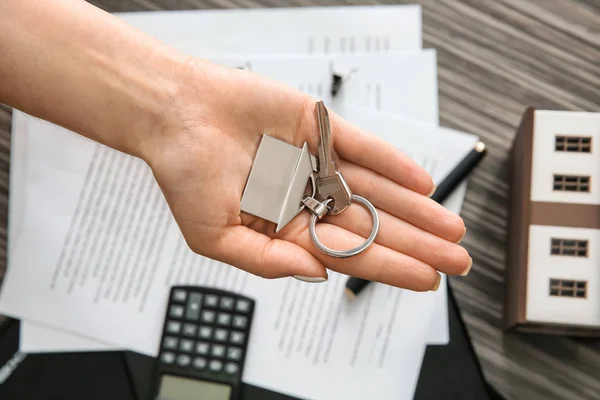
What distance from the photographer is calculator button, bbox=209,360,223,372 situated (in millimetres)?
645

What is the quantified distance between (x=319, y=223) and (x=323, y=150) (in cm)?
8

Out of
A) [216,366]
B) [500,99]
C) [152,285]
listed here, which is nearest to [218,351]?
[216,366]

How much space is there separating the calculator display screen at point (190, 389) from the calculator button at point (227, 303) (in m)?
0.09

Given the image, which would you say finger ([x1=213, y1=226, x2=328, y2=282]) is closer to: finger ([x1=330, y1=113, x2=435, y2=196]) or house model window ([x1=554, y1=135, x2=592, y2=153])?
finger ([x1=330, y1=113, x2=435, y2=196])

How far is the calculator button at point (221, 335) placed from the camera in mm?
651

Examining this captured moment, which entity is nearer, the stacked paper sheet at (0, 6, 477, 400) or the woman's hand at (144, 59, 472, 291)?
the woman's hand at (144, 59, 472, 291)

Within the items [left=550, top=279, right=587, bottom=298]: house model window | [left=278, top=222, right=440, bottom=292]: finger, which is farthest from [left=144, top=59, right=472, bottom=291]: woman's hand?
[left=550, top=279, right=587, bottom=298]: house model window

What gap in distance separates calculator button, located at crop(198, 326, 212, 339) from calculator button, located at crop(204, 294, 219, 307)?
0.09ft

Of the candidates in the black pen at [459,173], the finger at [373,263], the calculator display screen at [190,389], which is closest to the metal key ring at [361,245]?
the finger at [373,263]

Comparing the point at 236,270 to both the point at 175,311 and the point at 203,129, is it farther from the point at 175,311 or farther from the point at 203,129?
the point at 203,129

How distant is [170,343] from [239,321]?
0.29 ft

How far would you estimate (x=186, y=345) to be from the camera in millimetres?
650

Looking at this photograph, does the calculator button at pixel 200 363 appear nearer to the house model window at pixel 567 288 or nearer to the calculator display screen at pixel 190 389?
the calculator display screen at pixel 190 389

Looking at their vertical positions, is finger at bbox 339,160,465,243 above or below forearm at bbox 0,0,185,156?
below
